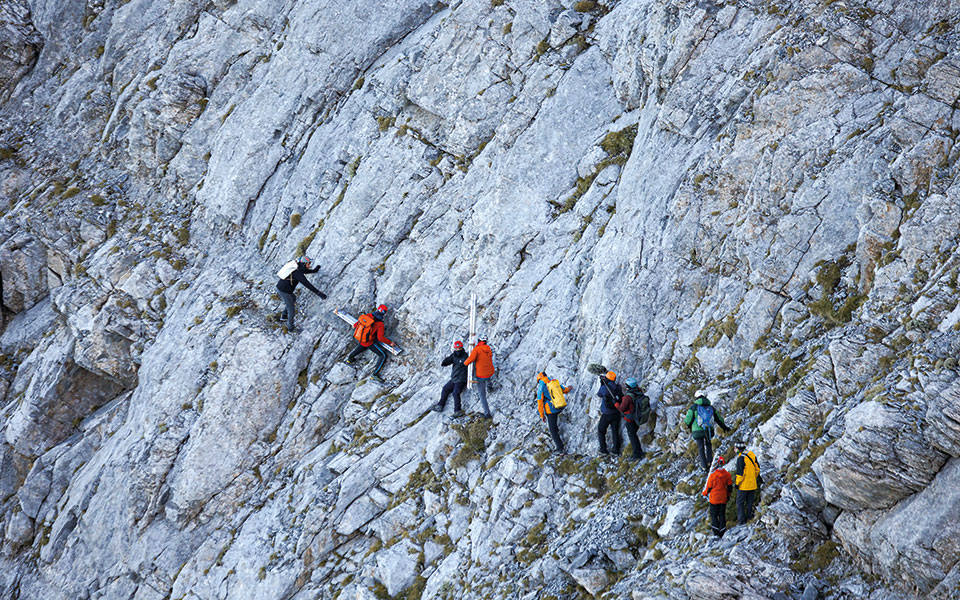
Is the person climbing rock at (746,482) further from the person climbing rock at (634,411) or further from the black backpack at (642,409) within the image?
the black backpack at (642,409)

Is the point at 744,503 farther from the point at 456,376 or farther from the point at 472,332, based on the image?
the point at 472,332

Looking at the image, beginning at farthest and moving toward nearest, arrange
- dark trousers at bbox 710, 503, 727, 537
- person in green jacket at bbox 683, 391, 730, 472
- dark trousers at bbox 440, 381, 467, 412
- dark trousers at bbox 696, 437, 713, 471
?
dark trousers at bbox 440, 381, 467, 412 < dark trousers at bbox 696, 437, 713, 471 < person in green jacket at bbox 683, 391, 730, 472 < dark trousers at bbox 710, 503, 727, 537

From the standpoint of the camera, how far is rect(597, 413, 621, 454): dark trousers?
18719 millimetres

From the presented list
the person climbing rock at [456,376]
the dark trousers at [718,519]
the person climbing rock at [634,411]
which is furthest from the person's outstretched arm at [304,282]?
the dark trousers at [718,519]

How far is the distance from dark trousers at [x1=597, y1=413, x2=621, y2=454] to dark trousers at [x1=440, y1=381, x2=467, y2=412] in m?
5.00

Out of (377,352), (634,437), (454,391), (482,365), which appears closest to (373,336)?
(377,352)

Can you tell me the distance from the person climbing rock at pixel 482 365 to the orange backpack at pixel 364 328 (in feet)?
13.8

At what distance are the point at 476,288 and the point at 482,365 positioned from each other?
11.6 feet

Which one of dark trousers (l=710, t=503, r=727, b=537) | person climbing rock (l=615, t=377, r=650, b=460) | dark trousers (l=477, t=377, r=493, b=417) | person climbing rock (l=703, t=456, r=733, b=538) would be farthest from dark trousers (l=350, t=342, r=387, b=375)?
dark trousers (l=710, t=503, r=727, b=537)

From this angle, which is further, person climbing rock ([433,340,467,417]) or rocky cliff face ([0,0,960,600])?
person climbing rock ([433,340,467,417])

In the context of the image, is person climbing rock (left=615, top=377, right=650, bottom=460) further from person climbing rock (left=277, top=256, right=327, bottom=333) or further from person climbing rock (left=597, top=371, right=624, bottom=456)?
person climbing rock (left=277, top=256, right=327, bottom=333)

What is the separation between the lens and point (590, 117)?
2452 centimetres

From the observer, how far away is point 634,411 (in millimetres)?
18484

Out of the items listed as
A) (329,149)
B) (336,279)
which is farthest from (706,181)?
(329,149)
